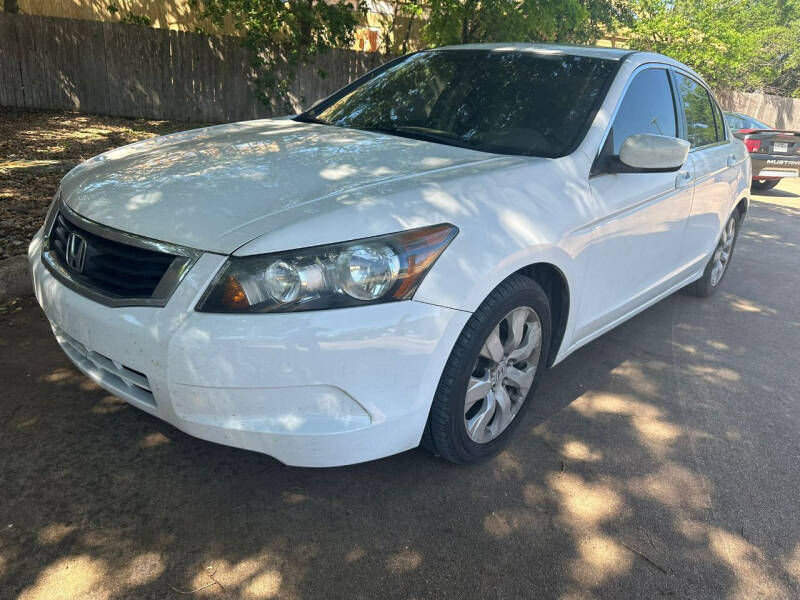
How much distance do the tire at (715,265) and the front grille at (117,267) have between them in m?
4.30

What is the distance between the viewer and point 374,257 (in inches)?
86.1

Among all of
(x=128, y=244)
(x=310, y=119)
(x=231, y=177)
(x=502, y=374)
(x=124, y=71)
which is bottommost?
(x=502, y=374)

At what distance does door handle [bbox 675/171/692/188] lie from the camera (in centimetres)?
379

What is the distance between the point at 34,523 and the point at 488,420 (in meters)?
1.79

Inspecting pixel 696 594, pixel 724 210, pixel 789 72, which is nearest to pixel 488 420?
pixel 696 594

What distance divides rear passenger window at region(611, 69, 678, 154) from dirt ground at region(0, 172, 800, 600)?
4.77 ft

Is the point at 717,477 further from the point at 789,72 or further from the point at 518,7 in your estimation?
the point at 789,72

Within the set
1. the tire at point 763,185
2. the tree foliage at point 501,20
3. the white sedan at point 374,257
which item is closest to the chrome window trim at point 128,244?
the white sedan at point 374,257

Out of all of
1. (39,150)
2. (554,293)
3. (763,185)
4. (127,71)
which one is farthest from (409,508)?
(763,185)

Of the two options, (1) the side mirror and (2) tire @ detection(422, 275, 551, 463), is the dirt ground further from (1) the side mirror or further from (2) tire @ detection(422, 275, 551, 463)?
(1) the side mirror

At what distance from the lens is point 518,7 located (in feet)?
33.1

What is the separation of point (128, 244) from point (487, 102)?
205 cm

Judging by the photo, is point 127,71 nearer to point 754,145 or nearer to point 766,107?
point 754,145

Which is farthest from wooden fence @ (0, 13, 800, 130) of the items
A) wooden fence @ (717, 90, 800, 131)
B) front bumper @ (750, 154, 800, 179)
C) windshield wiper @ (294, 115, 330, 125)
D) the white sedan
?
wooden fence @ (717, 90, 800, 131)
